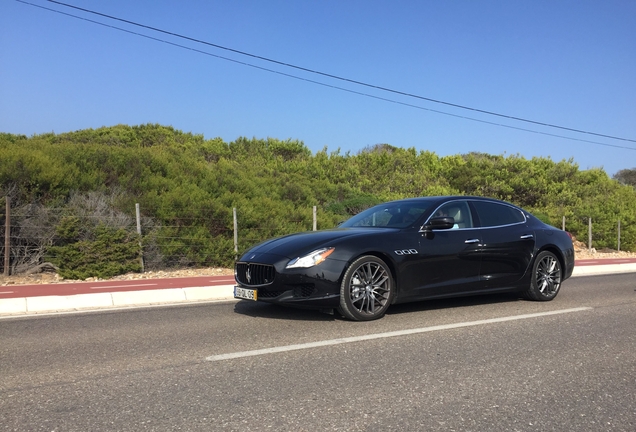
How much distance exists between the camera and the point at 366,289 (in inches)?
261

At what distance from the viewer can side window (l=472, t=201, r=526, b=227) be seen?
802cm

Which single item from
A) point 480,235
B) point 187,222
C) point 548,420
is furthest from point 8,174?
point 548,420

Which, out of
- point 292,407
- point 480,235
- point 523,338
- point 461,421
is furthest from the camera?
point 480,235

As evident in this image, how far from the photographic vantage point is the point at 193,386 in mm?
4086

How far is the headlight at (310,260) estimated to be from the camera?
631 cm

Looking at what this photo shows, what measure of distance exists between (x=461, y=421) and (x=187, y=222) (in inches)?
513

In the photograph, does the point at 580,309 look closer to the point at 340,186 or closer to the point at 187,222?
the point at 187,222

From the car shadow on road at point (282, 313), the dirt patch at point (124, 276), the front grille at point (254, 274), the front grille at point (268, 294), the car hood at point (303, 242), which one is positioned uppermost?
the car hood at point (303, 242)

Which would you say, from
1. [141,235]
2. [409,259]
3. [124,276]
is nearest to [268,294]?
[409,259]

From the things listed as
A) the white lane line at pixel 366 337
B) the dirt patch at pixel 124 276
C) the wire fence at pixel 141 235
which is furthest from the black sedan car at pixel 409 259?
the wire fence at pixel 141 235

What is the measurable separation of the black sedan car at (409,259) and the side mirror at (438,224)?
1 cm

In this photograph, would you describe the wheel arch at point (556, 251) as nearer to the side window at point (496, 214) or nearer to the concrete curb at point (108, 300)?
the side window at point (496, 214)

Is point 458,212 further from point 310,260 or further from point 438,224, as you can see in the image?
point 310,260

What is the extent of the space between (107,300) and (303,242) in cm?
358
